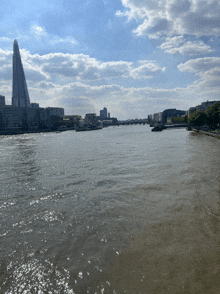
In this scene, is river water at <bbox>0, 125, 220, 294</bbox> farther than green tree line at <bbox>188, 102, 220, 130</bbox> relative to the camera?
No

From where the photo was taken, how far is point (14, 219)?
1264 cm

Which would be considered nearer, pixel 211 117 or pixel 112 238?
pixel 112 238

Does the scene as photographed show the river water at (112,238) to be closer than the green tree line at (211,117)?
Yes

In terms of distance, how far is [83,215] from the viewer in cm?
1282

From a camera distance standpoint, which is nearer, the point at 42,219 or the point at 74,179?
the point at 42,219

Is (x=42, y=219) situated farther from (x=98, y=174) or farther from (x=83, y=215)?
(x=98, y=174)

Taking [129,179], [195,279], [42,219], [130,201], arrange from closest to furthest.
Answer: [195,279], [42,219], [130,201], [129,179]

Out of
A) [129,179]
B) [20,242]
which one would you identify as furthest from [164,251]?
[129,179]

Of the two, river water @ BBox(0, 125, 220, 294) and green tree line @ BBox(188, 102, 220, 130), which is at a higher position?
green tree line @ BBox(188, 102, 220, 130)

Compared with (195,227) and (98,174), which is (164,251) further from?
(98,174)

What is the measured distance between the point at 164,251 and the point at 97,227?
159 inches

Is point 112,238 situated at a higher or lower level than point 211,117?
lower

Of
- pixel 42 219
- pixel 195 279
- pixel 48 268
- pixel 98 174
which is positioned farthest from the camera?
pixel 98 174

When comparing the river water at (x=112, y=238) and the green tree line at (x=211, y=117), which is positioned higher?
the green tree line at (x=211, y=117)
